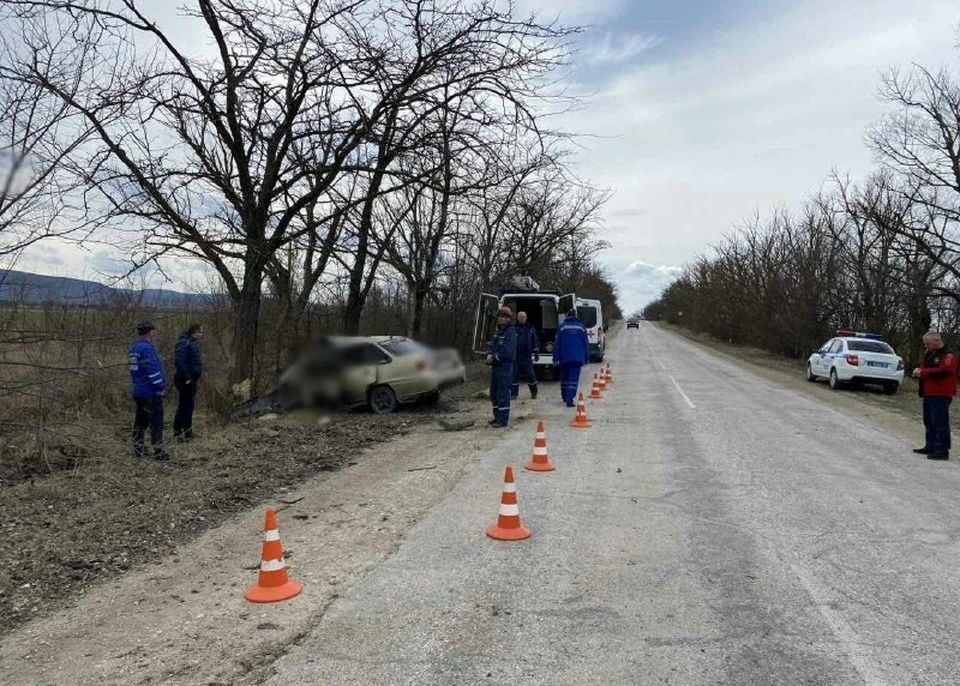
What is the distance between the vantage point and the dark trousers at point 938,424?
9289mm

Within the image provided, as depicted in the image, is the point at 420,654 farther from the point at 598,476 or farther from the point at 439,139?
the point at 439,139

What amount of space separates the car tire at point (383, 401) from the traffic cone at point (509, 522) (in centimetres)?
684

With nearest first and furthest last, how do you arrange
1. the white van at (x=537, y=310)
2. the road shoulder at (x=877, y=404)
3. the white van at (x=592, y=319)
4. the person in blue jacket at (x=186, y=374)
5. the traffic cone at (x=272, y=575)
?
the traffic cone at (x=272, y=575), the person in blue jacket at (x=186, y=374), the road shoulder at (x=877, y=404), the white van at (x=537, y=310), the white van at (x=592, y=319)

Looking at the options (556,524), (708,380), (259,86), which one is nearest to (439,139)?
(259,86)

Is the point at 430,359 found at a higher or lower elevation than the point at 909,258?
lower

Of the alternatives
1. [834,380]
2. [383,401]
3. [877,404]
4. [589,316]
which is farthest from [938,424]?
[589,316]

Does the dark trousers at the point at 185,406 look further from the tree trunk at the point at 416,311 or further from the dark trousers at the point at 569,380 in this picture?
the tree trunk at the point at 416,311

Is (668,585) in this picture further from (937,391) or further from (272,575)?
(937,391)

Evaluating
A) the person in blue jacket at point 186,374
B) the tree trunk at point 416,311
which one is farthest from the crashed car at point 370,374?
the tree trunk at point 416,311

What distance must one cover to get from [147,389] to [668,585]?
7094mm

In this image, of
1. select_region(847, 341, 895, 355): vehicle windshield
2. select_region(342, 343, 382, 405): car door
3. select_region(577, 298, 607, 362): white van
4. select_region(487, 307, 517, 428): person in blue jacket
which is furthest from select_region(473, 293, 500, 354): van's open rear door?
select_region(847, 341, 895, 355): vehicle windshield

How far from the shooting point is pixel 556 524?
18.9 feet

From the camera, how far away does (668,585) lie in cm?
446

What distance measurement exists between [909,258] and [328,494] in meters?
27.4
